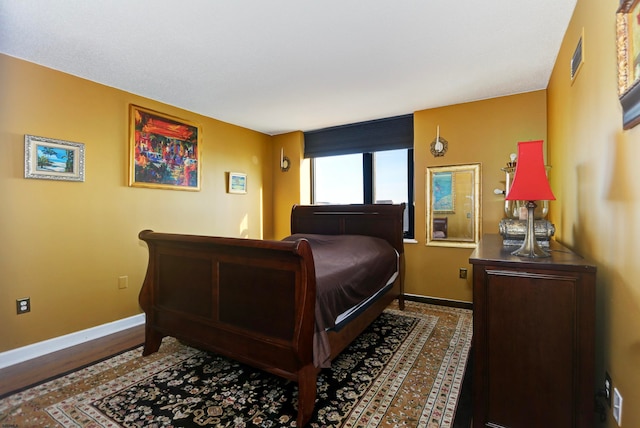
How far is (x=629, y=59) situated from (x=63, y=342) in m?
3.97

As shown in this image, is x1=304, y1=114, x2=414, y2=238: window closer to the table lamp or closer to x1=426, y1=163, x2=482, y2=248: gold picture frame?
x1=426, y1=163, x2=482, y2=248: gold picture frame

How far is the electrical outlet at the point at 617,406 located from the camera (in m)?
1.17

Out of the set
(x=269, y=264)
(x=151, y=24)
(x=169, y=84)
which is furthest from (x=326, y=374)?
(x=169, y=84)

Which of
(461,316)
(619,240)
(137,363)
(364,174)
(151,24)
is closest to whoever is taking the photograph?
(619,240)

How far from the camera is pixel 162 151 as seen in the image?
3367mm

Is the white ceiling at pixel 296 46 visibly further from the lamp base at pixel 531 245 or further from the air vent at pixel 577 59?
the lamp base at pixel 531 245

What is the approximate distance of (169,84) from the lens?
289 cm

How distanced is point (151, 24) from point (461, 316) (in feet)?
12.0

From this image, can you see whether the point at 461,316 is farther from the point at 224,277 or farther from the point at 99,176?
the point at 99,176

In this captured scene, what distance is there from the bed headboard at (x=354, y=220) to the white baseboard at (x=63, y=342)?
2.16 m

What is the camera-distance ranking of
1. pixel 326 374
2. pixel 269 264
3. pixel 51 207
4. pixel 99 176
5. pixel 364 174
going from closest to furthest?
pixel 269 264, pixel 326 374, pixel 51 207, pixel 99 176, pixel 364 174

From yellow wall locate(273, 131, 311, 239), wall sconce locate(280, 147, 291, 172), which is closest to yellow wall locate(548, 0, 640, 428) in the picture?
yellow wall locate(273, 131, 311, 239)

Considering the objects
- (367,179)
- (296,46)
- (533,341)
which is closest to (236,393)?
(533,341)

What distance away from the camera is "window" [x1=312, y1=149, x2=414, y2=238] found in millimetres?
4004
